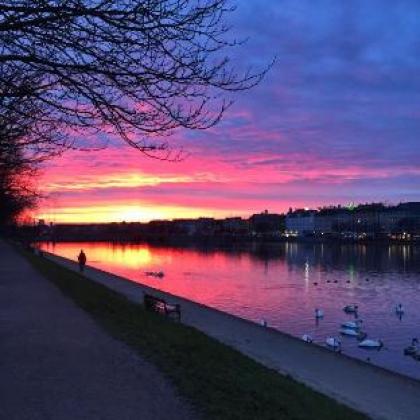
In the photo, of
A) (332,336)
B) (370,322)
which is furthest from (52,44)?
(370,322)

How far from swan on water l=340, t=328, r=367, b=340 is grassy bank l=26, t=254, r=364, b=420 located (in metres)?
13.7

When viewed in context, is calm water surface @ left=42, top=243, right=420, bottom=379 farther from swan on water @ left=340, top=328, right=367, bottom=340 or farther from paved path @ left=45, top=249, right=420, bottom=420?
paved path @ left=45, top=249, right=420, bottom=420

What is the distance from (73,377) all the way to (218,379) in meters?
2.12

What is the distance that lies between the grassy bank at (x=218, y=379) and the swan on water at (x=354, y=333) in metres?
13.7

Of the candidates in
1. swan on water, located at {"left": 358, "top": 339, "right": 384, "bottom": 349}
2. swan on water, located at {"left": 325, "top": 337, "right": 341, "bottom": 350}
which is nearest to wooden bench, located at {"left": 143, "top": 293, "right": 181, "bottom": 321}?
swan on water, located at {"left": 325, "top": 337, "right": 341, "bottom": 350}

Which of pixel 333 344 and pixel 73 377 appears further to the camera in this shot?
pixel 333 344

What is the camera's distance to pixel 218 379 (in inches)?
428

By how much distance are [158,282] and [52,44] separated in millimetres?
57772

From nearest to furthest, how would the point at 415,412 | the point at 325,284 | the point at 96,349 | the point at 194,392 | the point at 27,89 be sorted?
the point at 27,89 → the point at 194,392 → the point at 96,349 → the point at 415,412 → the point at 325,284

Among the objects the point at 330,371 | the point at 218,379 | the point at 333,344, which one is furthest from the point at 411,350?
the point at 218,379

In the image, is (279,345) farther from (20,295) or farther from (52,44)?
(52,44)

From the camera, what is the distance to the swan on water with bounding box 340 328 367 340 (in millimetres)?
29820

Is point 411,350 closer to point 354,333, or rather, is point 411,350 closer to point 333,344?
point 333,344

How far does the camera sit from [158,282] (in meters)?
64.9
